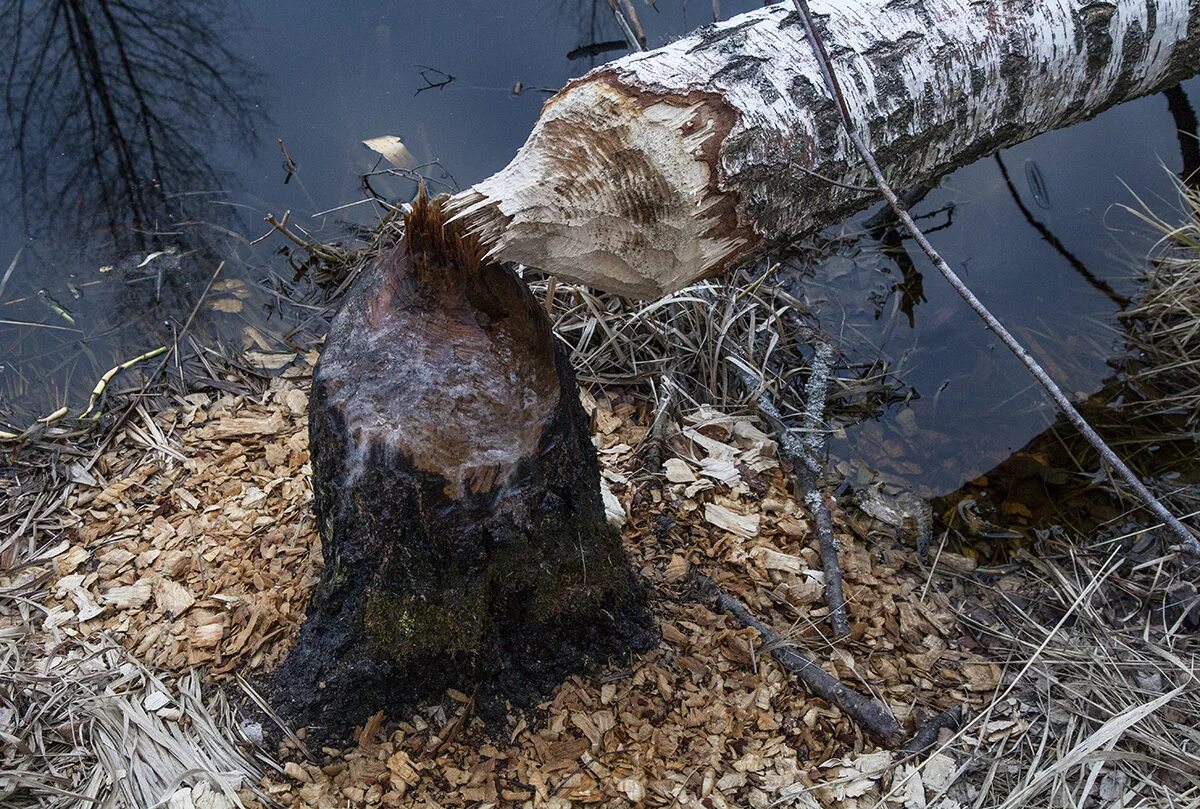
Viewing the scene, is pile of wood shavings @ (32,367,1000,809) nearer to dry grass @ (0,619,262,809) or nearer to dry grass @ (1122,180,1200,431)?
dry grass @ (0,619,262,809)

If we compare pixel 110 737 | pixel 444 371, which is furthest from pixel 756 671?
pixel 110 737

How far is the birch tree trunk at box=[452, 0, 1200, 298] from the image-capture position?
61.4 inches

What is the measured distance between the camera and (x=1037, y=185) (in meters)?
3.85

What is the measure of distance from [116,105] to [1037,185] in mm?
3980

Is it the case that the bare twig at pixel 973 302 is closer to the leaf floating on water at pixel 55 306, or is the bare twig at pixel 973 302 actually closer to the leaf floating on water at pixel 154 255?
the leaf floating on water at pixel 154 255

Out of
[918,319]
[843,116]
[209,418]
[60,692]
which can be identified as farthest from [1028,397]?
[60,692]

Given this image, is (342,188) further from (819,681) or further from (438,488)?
(819,681)

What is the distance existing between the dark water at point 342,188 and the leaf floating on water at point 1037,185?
1cm

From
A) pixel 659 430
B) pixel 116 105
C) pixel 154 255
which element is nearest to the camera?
pixel 659 430

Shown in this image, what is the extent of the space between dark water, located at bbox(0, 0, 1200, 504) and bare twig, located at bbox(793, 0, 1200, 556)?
52.6 inches

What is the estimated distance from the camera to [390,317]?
65.9 inches

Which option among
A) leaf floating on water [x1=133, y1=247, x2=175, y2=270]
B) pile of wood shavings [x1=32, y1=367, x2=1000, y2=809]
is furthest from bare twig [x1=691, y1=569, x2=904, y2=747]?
leaf floating on water [x1=133, y1=247, x2=175, y2=270]

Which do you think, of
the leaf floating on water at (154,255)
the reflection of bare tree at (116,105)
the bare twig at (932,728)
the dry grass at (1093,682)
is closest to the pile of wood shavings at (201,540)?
the leaf floating on water at (154,255)

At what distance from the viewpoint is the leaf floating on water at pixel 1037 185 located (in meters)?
3.81
